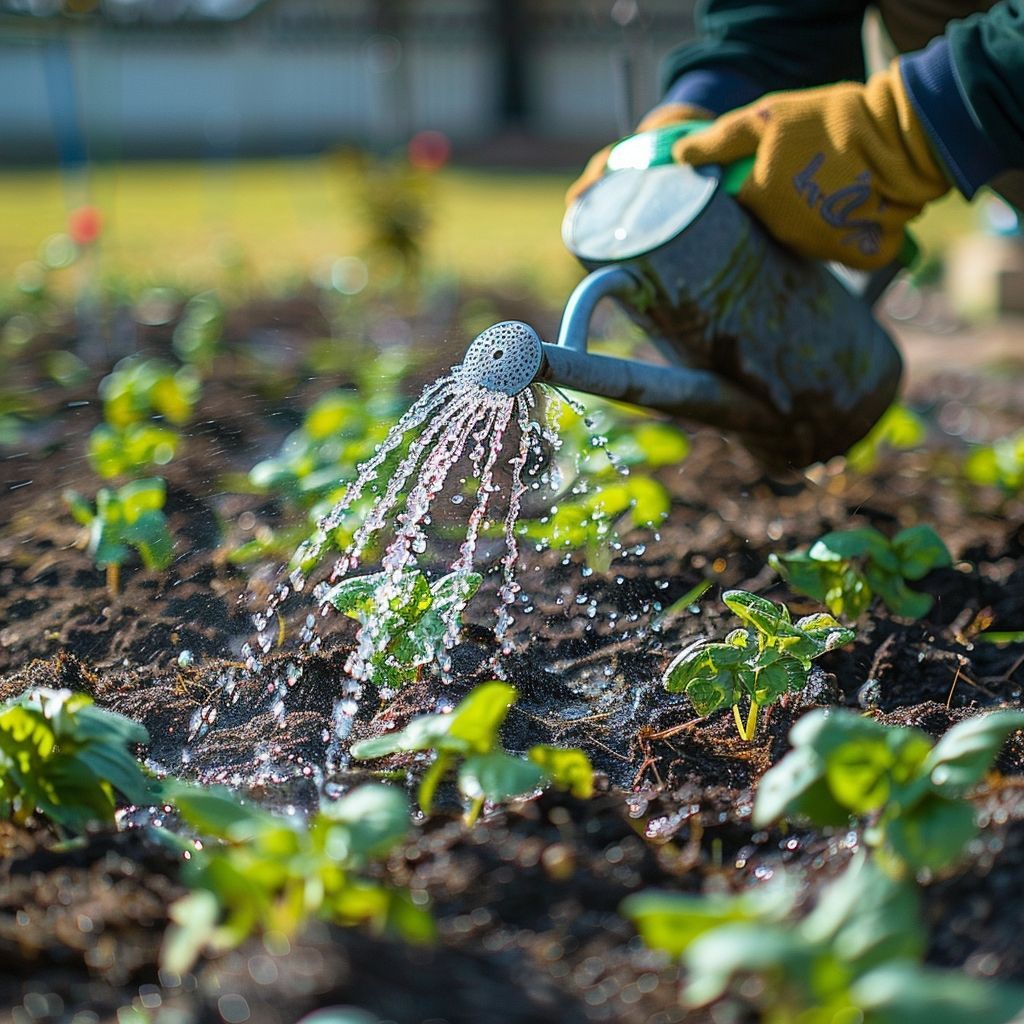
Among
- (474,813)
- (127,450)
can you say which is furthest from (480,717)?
(127,450)

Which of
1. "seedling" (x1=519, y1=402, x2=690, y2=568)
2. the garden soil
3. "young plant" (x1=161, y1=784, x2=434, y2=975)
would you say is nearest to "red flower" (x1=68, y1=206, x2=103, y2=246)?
the garden soil

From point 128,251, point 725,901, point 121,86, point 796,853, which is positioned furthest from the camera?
point 121,86

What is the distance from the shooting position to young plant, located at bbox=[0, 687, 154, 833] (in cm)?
125

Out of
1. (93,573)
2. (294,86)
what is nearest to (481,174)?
(294,86)

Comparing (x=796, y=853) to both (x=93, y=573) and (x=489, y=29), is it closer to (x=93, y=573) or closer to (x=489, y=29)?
(x=93, y=573)

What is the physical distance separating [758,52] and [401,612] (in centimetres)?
122

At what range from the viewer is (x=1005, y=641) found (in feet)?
6.05

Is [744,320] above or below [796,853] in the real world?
above

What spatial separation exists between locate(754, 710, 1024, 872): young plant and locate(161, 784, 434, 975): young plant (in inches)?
11.9

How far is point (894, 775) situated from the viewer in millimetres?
1081

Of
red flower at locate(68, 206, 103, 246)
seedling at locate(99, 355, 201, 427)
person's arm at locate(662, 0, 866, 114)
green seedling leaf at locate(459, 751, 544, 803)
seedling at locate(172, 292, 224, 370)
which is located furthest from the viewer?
red flower at locate(68, 206, 103, 246)

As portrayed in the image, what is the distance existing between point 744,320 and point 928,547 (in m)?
0.45

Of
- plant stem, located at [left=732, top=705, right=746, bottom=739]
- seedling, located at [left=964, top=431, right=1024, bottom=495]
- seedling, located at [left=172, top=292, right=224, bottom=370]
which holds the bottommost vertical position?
seedling, located at [left=172, top=292, right=224, bottom=370]

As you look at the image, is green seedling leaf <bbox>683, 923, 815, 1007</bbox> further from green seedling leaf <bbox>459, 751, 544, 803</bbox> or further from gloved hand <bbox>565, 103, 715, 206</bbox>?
gloved hand <bbox>565, 103, 715, 206</bbox>
